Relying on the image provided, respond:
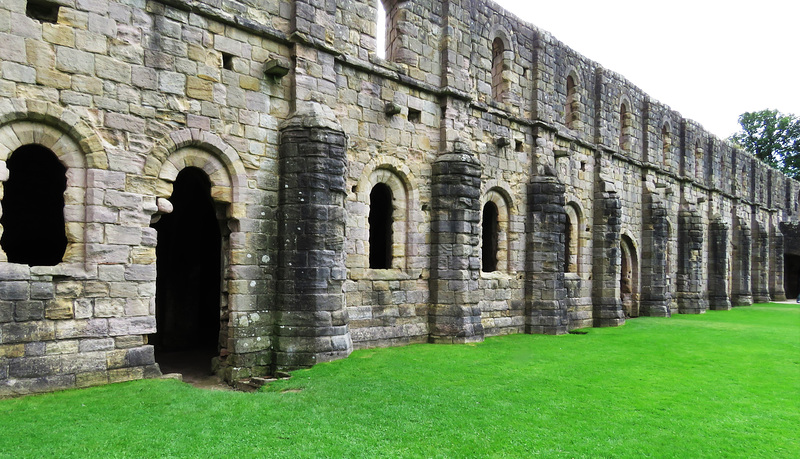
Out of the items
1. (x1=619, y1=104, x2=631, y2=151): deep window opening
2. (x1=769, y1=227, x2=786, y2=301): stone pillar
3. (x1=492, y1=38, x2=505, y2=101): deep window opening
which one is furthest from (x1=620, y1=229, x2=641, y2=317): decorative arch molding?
(x1=769, y1=227, x2=786, y2=301): stone pillar

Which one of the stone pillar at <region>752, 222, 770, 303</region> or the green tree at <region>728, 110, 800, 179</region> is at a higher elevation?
the green tree at <region>728, 110, 800, 179</region>

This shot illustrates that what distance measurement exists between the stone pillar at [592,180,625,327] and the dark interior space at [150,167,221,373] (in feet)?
36.2

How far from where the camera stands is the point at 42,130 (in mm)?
7387

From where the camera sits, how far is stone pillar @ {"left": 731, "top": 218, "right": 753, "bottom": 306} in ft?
92.0

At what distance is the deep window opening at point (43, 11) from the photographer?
7508 mm

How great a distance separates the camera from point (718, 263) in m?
25.5

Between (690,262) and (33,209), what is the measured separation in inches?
868

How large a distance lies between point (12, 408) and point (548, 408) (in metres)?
6.25

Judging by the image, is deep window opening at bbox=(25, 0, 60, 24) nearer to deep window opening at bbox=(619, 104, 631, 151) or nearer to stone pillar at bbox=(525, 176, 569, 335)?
stone pillar at bbox=(525, 176, 569, 335)

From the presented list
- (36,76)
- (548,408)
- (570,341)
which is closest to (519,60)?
(570,341)

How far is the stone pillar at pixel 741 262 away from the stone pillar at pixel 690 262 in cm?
605

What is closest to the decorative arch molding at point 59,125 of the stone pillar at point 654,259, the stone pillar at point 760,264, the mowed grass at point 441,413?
the mowed grass at point 441,413

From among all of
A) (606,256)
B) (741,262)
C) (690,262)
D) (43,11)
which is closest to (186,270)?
(43,11)

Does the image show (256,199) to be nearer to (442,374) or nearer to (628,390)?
(442,374)
